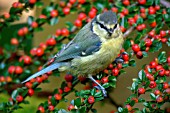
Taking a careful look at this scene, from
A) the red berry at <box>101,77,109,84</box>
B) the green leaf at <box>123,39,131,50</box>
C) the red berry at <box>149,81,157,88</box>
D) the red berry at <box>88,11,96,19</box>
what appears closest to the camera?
the red berry at <box>149,81,157,88</box>

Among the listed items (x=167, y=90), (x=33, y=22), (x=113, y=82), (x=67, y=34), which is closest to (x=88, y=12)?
(x=67, y=34)

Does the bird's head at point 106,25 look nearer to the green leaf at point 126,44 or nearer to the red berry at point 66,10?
the green leaf at point 126,44

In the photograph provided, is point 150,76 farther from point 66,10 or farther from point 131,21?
point 66,10

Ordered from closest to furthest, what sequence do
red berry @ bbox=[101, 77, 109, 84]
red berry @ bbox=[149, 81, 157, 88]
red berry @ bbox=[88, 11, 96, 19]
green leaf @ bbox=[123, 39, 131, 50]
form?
red berry @ bbox=[149, 81, 157, 88] → red berry @ bbox=[101, 77, 109, 84] → green leaf @ bbox=[123, 39, 131, 50] → red berry @ bbox=[88, 11, 96, 19]

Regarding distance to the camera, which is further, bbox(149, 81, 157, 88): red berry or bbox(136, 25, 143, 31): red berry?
bbox(136, 25, 143, 31): red berry

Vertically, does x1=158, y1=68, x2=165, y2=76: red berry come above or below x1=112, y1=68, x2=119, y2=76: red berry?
below

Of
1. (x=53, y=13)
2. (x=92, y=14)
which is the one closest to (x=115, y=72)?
(x=92, y=14)

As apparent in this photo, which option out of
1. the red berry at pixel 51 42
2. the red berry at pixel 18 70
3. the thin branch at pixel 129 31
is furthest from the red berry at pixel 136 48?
the red berry at pixel 18 70

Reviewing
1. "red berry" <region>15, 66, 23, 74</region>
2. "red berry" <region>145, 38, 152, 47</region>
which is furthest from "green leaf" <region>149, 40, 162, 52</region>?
"red berry" <region>15, 66, 23, 74</region>

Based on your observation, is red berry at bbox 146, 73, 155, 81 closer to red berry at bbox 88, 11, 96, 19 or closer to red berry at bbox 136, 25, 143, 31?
red berry at bbox 136, 25, 143, 31
